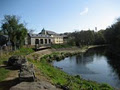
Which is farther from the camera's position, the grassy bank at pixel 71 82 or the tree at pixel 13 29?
the tree at pixel 13 29

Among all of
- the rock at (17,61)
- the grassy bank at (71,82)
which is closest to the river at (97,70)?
the grassy bank at (71,82)

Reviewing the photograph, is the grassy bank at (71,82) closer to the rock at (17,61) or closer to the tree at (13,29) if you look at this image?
the rock at (17,61)

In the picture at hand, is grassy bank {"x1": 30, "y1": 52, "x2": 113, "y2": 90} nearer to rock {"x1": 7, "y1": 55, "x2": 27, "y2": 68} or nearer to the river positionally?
rock {"x1": 7, "y1": 55, "x2": 27, "y2": 68}

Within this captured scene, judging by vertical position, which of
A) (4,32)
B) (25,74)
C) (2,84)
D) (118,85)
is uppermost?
(4,32)

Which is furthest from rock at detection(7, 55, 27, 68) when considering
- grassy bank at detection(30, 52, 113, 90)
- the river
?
the river

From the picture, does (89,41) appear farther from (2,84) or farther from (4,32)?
(2,84)

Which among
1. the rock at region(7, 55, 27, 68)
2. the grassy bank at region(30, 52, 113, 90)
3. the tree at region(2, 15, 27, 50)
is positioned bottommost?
the grassy bank at region(30, 52, 113, 90)

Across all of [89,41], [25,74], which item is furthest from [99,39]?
[25,74]

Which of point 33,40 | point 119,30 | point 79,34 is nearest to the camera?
point 119,30

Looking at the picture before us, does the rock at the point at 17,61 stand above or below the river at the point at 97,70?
above

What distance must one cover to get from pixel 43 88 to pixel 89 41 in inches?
3663

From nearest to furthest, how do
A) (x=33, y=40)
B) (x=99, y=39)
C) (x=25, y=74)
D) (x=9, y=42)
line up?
(x=25, y=74) → (x=9, y=42) → (x=33, y=40) → (x=99, y=39)

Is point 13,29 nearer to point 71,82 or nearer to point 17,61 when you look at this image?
point 17,61

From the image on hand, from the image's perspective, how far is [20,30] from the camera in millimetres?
42969
